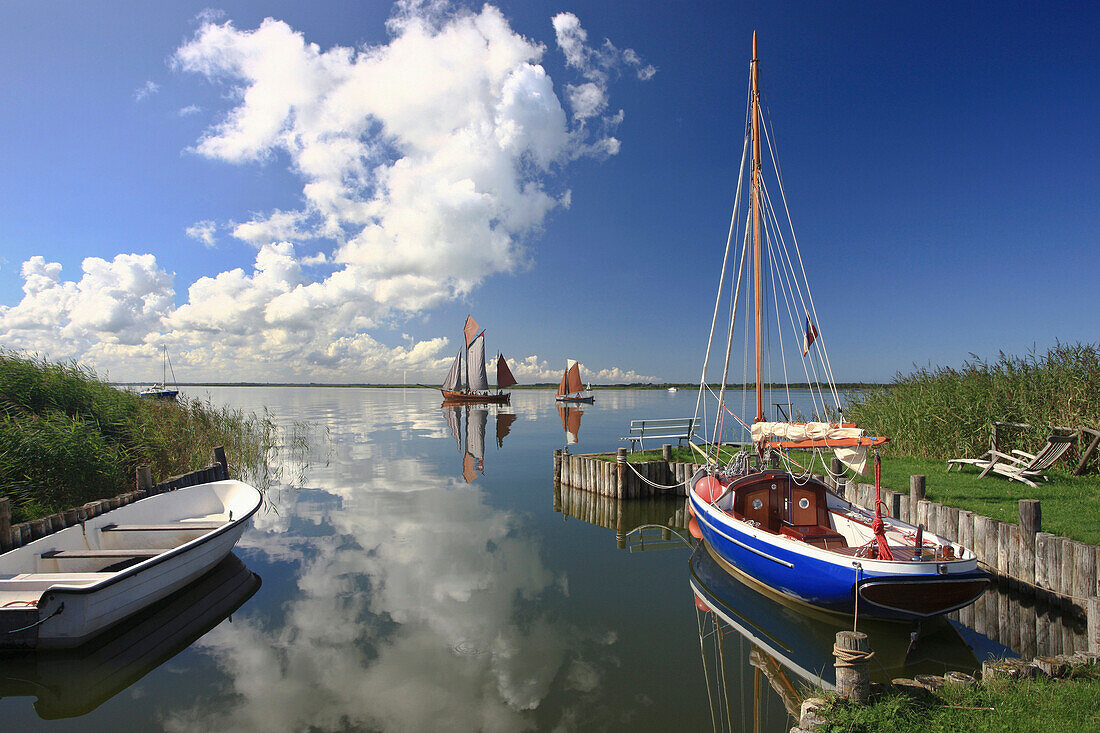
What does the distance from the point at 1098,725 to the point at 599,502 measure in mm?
13021

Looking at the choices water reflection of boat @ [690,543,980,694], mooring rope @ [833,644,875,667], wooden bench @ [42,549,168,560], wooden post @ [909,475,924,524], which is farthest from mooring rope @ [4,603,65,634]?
wooden post @ [909,475,924,524]

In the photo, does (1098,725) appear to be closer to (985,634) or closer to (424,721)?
(985,634)

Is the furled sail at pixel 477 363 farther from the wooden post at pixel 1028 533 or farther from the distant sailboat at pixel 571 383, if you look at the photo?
the wooden post at pixel 1028 533

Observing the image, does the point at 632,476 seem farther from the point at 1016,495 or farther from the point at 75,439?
the point at 75,439

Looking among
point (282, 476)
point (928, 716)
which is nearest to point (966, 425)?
point (928, 716)

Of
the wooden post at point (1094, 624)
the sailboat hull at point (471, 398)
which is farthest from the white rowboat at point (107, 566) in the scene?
the sailboat hull at point (471, 398)

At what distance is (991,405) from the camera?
54.5 feet

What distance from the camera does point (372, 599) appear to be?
384 inches

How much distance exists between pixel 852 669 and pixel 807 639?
12.4ft

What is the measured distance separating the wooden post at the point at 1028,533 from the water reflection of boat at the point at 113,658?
14.0 metres

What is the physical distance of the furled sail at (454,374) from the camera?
240 feet

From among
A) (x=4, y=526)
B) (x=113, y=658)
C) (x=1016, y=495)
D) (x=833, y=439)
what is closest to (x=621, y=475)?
(x=833, y=439)

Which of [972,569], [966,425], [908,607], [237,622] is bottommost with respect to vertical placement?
[237,622]

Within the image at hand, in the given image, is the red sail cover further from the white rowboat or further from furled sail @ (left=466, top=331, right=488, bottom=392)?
the white rowboat
